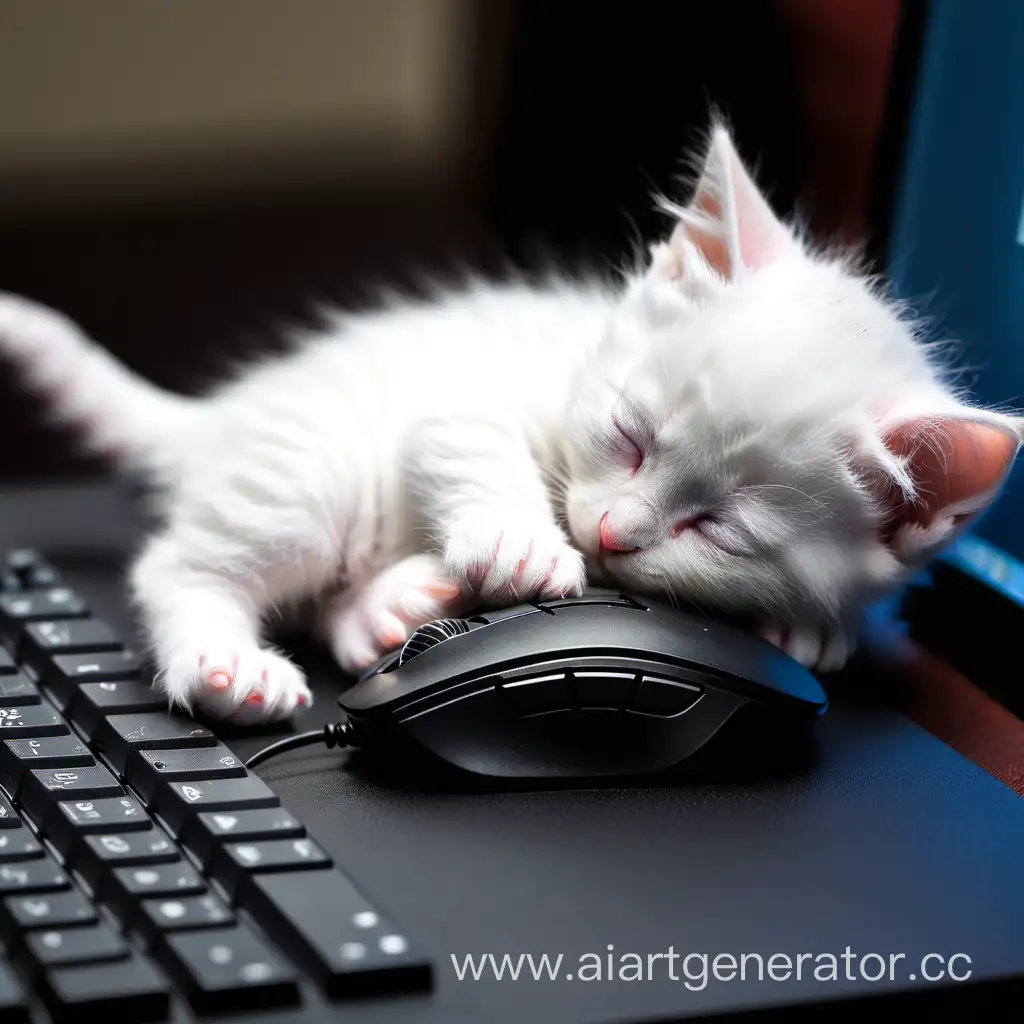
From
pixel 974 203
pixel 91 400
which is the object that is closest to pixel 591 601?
pixel 974 203

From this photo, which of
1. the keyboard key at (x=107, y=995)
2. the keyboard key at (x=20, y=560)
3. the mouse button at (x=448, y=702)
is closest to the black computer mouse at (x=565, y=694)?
the mouse button at (x=448, y=702)

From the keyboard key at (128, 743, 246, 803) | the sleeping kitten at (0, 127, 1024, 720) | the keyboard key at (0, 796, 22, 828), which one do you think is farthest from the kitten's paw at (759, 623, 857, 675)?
the keyboard key at (0, 796, 22, 828)

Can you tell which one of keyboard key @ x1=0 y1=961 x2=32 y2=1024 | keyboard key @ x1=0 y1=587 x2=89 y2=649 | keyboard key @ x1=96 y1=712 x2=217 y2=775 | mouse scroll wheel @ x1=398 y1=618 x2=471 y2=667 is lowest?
keyboard key @ x1=0 y1=587 x2=89 y2=649

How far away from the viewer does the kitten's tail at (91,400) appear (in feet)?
3.52

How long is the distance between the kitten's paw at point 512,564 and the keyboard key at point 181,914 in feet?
0.87

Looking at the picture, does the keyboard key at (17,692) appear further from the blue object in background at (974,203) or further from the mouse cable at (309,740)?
the blue object in background at (974,203)

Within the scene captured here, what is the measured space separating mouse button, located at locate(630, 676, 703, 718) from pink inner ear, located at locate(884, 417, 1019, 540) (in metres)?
0.20

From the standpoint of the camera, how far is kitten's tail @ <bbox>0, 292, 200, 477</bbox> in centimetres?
107

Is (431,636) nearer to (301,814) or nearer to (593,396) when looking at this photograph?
(301,814)

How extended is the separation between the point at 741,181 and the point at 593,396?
176mm

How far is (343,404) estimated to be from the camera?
3.11ft

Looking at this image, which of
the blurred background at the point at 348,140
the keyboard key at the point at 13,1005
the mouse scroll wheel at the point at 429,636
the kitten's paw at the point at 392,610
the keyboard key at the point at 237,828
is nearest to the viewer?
the keyboard key at the point at 13,1005

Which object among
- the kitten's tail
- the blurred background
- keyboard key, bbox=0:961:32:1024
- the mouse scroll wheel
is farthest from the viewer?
the blurred background

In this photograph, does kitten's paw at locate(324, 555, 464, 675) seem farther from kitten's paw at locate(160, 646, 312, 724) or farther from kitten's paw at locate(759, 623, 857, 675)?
kitten's paw at locate(759, 623, 857, 675)
